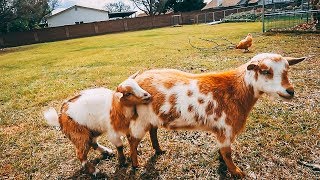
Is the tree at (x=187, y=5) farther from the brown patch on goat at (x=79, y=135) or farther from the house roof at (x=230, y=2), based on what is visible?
the brown patch on goat at (x=79, y=135)

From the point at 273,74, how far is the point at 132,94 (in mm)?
1915

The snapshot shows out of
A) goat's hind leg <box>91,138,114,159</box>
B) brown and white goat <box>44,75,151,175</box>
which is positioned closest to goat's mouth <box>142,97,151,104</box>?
brown and white goat <box>44,75,151,175</box>

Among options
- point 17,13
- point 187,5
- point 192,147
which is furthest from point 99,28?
point 192,147

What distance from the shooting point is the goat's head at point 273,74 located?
3.66 metres

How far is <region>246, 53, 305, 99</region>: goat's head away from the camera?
366 cm

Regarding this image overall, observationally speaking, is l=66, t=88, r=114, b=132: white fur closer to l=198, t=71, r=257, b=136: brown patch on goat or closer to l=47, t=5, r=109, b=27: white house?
l=198, t=71, r=257, b=136: brown patch on goat

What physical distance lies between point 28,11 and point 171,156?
45.7 m

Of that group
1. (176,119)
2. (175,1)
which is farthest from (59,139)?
(175,1)

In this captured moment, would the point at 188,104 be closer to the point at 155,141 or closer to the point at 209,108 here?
the point at 209,108

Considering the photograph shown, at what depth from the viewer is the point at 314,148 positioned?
4.82 m

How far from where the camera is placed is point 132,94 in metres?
4.12

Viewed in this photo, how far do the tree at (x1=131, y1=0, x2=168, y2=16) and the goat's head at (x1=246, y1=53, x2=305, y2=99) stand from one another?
67887mm

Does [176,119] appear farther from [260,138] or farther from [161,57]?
[161,57]

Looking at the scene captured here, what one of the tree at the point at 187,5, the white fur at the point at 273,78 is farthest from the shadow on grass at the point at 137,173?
the tree at the point at 187,5
